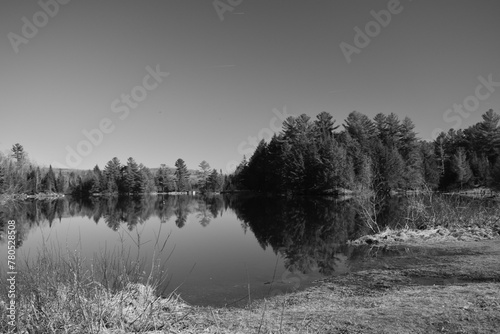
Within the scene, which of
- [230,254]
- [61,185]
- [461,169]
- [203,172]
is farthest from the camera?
[203,172]

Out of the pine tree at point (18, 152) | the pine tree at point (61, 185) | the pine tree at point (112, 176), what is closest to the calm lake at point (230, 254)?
the pine tree at point (112, 176)

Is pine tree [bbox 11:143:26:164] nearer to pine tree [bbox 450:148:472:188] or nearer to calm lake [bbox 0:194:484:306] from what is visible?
calm lake [bbox 0:194:484:306]

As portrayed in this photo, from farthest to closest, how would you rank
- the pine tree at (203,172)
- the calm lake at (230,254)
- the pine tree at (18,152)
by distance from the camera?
the pine tree at (203,172)
the pine tree at (18,152)
the calm lake at (230,254)

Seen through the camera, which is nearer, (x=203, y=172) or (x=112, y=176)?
(x=112, y=176)

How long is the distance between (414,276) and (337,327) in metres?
5.53

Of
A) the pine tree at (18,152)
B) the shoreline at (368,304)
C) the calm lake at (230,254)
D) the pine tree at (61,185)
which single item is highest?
the pine tree at (18,152)

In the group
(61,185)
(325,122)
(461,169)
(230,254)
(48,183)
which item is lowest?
(230,254)

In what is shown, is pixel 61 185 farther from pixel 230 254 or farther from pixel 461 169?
pixel 461 169

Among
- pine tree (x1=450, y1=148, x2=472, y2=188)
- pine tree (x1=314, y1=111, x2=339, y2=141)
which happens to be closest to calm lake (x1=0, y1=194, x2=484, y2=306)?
pine tree (x1=450, y1=148, x2=472, y2=188)

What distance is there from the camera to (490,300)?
651 centimetres

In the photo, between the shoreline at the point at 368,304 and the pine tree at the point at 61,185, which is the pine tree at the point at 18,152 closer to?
the pine tree at the point at 61,185

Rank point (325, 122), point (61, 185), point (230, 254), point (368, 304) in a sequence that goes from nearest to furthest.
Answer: point (368, 304) < point (230, 254) < point (325, 122) < point (61, 185)

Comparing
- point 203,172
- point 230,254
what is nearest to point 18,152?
point 203,172

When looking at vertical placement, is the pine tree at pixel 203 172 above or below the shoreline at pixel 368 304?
above
